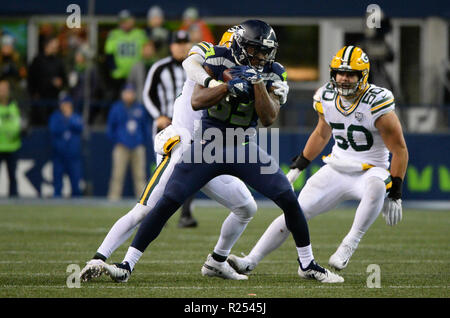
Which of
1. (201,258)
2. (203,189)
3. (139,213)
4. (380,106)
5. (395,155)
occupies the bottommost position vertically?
(201,258)

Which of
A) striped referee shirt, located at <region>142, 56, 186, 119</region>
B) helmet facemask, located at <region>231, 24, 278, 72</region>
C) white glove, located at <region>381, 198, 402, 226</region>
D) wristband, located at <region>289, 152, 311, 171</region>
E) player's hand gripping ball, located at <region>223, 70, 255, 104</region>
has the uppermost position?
helmet facemask, located at <region>231, 24, 278, 72</region>

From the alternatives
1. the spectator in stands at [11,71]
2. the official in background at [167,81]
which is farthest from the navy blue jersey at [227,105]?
the spectator in stands at [11,71]

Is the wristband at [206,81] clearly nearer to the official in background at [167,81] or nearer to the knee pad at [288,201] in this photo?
the knee pad at [288,201]

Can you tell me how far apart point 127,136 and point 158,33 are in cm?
171

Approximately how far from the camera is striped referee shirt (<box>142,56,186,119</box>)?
8.53 meters

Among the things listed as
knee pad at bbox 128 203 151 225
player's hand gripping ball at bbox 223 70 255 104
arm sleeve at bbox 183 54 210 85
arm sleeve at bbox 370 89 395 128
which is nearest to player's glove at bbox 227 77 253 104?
player's hand gripping ball at bbox 223 70 255 104

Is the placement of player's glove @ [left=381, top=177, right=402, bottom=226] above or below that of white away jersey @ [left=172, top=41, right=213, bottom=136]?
below

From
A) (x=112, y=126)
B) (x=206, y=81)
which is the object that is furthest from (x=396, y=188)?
(x=112, y=126)

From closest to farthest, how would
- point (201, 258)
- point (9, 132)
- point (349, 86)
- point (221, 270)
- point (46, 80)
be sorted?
1. point (221, 270)
2. point (349, 86)
3. point (201, 258)
4. point (9, 132)
5. point (46, 80)

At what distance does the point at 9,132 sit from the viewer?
12.9 m

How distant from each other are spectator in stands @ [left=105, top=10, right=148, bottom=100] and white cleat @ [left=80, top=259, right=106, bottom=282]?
332 inches

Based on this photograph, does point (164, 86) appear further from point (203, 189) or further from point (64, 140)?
point (64, 140)

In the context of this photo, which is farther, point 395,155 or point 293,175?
point 293,175

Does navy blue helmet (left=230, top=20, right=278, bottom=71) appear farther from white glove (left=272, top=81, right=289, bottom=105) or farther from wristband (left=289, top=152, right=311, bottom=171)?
wristband (left=289, top=152, right=311, bottom=171)
